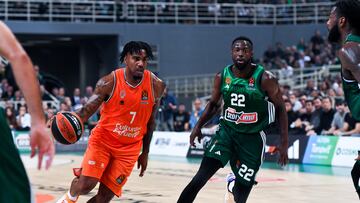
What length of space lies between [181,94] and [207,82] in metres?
1.30

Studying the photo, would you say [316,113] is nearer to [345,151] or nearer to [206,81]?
[345,151]

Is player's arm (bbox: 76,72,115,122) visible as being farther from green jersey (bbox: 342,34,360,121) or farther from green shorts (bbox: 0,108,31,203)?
green shorts (bbox: 0,108,31,203)

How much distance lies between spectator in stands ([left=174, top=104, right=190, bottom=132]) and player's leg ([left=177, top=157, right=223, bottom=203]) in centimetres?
1703

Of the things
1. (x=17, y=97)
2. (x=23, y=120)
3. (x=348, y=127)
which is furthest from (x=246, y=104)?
(x=17, y=97)

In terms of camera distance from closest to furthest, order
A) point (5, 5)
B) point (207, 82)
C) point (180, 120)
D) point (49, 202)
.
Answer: point (49, 202), point (180, 120), point (5, 5), point (207, 82)

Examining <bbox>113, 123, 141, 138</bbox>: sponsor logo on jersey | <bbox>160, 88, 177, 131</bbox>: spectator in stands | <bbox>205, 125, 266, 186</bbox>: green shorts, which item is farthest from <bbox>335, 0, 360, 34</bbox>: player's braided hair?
<bbox>160, 88, 177, 131</bbox>: spectator in stands

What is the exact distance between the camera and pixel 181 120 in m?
26.5

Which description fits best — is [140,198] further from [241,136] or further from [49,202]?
[241,136]

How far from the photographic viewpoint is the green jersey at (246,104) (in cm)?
914

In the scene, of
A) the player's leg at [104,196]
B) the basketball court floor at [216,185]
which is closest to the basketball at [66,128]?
the player's leg at [104,196]

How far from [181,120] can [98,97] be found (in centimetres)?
1767

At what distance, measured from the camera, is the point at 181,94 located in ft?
117

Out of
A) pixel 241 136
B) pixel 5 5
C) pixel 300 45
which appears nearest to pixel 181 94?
pixel 300 45

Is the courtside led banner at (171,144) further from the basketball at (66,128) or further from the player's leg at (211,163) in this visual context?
the basketball at (66,128)
